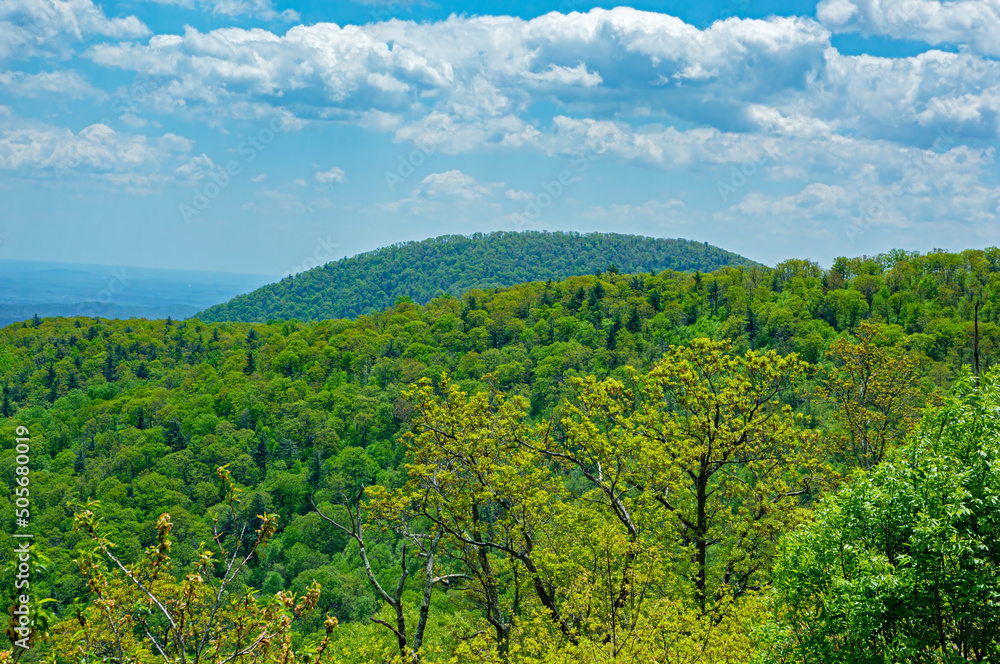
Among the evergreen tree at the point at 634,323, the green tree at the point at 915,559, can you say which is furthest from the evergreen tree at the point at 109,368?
the green tree at the point at 915,559

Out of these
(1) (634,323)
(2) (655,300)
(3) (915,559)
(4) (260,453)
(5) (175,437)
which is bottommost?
(4) (260,453)

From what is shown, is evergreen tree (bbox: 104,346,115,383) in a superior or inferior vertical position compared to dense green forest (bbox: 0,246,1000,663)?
inferior

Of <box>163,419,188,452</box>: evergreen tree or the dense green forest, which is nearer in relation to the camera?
the dense green forest

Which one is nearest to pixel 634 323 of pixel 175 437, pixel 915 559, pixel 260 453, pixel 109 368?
pixel 260 453

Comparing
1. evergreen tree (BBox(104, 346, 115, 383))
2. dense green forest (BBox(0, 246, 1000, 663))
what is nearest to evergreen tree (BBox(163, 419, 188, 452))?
dense green forest (BBox(0, 246, 1000, 663))

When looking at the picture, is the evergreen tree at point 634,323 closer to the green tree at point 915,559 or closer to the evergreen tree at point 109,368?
the evergreen tree at point 109,368

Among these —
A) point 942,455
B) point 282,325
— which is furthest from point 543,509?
point 282,325

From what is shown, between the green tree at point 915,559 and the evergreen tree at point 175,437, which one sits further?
the evergreen tree at point 175,437

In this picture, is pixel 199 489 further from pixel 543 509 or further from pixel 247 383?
pixel 543 509

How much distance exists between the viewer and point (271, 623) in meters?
6.07

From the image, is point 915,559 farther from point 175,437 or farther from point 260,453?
point 175,437

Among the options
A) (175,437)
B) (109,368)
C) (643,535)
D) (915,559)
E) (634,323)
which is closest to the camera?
(915,559)

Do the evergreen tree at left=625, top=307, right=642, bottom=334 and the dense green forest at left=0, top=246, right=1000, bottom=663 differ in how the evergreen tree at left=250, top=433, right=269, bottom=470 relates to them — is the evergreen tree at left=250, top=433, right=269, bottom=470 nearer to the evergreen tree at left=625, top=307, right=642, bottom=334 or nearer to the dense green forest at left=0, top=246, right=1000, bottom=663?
the dense green forest at left=0, top=246, right=1000, bottom=663

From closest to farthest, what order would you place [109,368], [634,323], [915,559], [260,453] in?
[915,559] → [260,453] → [634,323] → [109,368]
